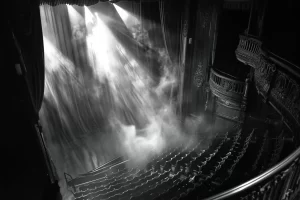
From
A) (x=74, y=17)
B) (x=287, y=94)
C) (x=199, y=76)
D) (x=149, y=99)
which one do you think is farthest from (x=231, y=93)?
(x=74, y=17)

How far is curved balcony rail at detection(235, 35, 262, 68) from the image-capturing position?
6319 millimetres

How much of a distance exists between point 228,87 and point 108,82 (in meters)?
4.91

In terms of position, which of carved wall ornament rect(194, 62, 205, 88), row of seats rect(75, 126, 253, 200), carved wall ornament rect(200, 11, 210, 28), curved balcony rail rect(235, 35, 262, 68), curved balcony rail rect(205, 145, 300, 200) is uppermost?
carved wall ornament rect(200, 11, 210, 28)

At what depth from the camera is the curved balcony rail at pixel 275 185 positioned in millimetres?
2111

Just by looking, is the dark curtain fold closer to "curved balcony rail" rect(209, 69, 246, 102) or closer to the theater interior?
the theater interior

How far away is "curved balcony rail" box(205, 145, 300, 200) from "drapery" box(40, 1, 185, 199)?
6.04m

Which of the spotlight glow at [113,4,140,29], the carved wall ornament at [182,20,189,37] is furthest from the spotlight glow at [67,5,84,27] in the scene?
the carved wall ornament at [182,20,189,37]

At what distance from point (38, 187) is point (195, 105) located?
7397mm

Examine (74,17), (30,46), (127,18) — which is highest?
(74,17)

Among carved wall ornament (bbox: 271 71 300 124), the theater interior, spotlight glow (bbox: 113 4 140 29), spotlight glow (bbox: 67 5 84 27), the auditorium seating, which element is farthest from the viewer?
spotlight glow (bbox: 113 4 140 29)

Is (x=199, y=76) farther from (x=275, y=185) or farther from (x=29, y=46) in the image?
(x=275, y=185)

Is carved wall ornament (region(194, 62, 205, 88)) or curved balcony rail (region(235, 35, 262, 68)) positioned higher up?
curved balcony rail (region(235, 35, 262, 68))

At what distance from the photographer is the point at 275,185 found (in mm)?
2518

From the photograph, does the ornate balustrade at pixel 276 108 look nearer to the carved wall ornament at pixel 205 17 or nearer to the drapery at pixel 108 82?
the carved wall ornament at pixel 205 17
